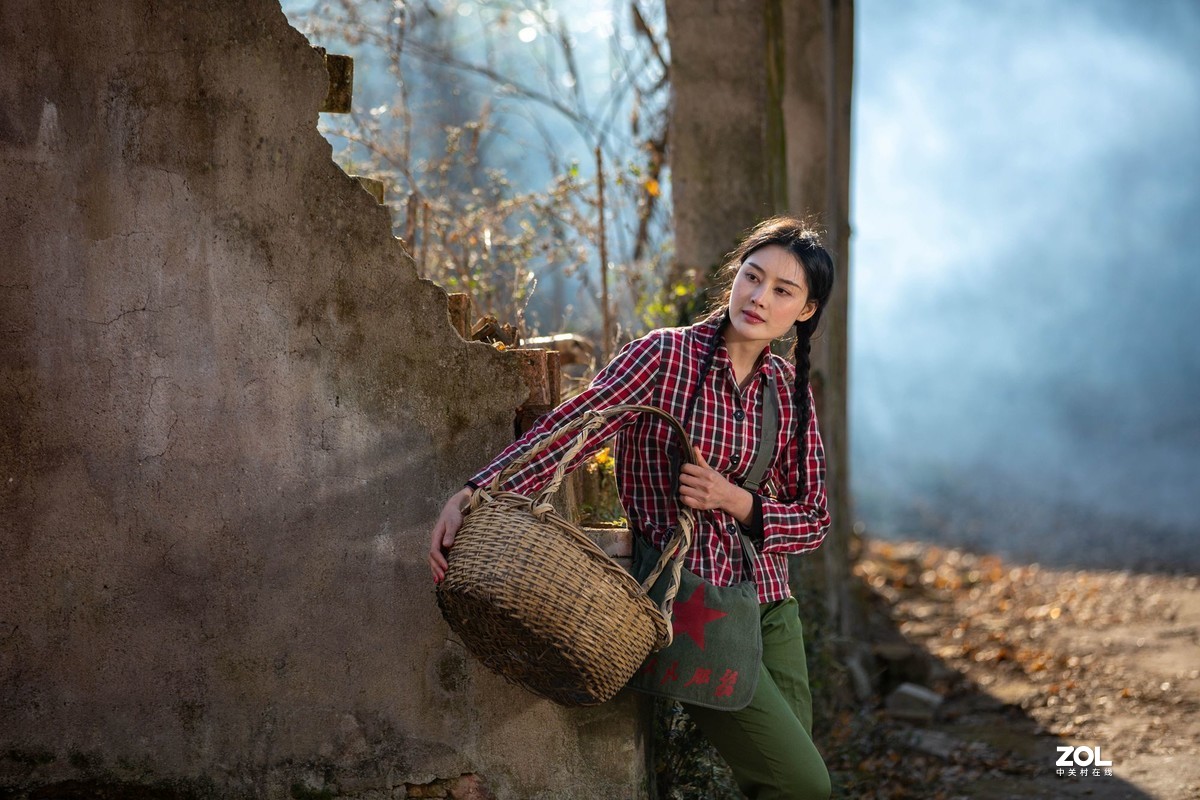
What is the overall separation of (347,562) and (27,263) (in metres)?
1.23

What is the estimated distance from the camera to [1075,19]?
46.6 feet

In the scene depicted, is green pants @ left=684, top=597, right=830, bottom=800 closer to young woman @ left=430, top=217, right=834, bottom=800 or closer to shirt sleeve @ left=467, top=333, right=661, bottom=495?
young woman @ left=430, top=217, right=834, bottom=800

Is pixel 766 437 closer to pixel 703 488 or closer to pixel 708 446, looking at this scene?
pixel 708 446

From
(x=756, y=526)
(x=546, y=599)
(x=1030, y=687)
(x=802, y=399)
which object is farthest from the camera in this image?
(x=1030, y=687)

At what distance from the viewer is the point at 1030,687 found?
261 inches

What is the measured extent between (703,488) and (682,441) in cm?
14

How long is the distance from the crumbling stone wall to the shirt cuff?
694 millimetres

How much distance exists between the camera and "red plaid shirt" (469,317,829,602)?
3012 mm

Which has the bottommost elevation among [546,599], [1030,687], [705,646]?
[1030,687]

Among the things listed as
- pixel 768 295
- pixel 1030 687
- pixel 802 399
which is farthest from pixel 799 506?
pixel 1030 687

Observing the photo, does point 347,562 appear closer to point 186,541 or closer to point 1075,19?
point 186,541

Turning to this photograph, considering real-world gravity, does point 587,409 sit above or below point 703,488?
above

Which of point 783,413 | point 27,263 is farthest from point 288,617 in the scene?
point 783,413

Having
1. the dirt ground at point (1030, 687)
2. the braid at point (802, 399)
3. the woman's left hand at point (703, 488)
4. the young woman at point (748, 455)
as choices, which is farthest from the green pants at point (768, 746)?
the dirt ground at point (1030, 687)
